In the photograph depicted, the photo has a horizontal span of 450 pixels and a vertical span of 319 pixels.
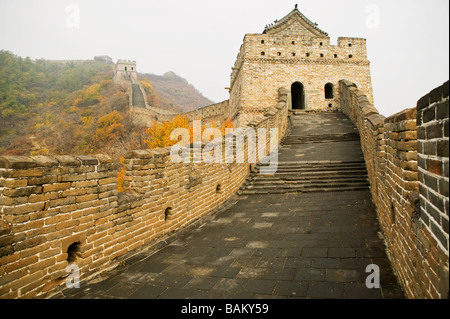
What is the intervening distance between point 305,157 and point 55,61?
107 meters

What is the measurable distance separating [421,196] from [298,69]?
19629 millimetres

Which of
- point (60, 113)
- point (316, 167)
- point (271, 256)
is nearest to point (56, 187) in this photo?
point (271, 256)

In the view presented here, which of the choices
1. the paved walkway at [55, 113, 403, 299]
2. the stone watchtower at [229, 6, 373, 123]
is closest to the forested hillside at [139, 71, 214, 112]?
the stone watchtower at [229, 6, 373, 123]

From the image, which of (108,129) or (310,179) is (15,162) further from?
(108,129)

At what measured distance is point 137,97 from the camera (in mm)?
57250

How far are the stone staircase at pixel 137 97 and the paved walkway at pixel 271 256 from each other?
48.7m

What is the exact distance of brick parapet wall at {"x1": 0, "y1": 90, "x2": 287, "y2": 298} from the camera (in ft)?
9.62

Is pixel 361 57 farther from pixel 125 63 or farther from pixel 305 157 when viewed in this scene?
pixel 125 63

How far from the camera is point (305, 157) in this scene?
9750 mm

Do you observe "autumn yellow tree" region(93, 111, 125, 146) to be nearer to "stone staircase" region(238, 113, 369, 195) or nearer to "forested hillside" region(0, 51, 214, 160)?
"forested hillside" region(0, 51, 214, 160)

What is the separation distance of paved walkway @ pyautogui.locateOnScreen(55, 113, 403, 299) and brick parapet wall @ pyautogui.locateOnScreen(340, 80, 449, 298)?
1.74 ft

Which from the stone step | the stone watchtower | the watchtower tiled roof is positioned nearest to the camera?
the stone step

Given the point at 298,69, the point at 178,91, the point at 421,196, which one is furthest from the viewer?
the point at 178,91

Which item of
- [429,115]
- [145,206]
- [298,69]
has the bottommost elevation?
[145,206]
